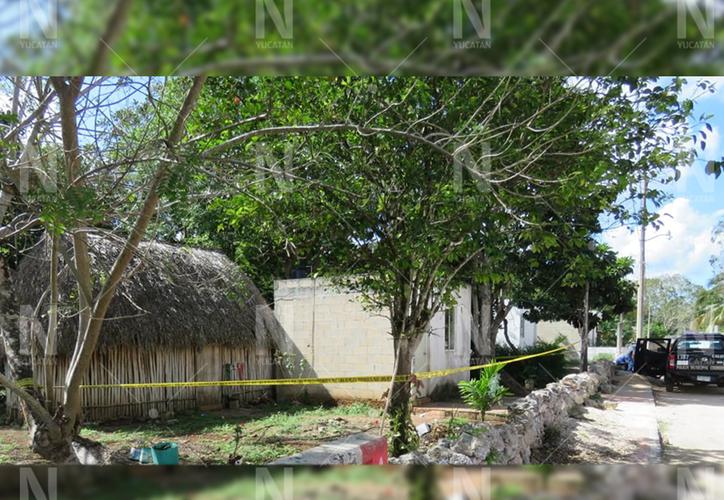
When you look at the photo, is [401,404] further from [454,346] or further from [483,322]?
[483,322]

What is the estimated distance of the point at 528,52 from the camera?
3018mm

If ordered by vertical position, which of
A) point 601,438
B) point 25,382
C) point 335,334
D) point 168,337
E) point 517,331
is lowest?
point 601,438

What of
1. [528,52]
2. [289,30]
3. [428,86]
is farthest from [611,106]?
[289,30]

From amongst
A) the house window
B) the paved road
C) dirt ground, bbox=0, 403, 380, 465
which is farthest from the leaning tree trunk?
the house window

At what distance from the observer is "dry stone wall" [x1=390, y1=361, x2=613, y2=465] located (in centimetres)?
533

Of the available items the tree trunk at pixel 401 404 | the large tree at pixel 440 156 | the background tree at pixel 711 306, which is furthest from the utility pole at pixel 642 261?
the tree trunk at pixel 401 404

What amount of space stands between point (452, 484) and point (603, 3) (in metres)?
2.73

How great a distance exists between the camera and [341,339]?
12.6m

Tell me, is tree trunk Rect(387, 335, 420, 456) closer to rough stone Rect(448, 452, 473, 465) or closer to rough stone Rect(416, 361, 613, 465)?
rough stone Rect(416, 361, 613, 465)

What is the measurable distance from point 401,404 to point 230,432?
3.90 metres

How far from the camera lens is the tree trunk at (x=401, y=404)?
6.50 meters

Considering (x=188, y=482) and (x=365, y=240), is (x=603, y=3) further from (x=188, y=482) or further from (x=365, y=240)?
(x=365, y=240)

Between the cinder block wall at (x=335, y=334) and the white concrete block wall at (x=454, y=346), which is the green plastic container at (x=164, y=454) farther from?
the white concrete block wall at (x=454, y=346)

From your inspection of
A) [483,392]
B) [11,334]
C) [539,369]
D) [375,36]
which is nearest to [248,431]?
[483,392]
